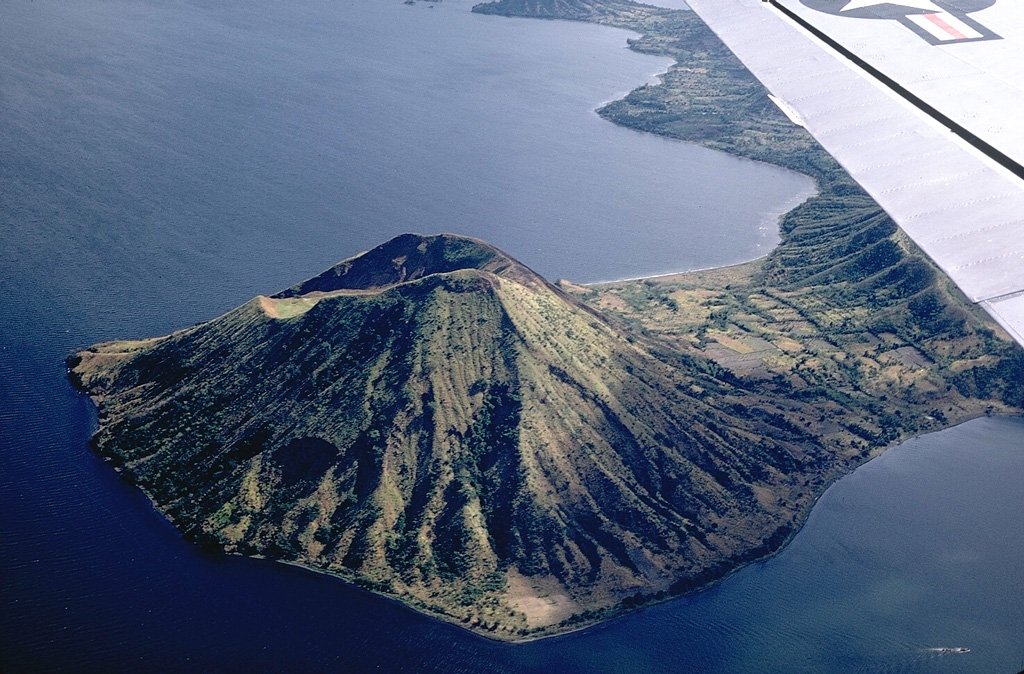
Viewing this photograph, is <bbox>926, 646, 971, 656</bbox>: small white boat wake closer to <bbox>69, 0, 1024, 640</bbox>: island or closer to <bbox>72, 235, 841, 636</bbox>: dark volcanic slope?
<bbox>69, 0, 1024, 640</bbox>: island

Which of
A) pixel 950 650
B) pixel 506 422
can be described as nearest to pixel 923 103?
pixel 950 650

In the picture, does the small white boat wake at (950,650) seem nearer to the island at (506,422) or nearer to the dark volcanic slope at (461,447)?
the island at (506,422)

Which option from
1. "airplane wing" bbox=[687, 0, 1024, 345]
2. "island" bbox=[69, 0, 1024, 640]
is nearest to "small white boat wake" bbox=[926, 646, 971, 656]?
"island" bbox=[69, 0, 1024, 640]

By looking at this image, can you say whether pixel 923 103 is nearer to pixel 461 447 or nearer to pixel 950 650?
pixel 950 650

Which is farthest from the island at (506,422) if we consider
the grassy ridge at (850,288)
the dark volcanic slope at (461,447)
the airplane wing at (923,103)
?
the airplane wing at (923,103)

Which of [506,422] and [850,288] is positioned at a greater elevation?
[850,288]
